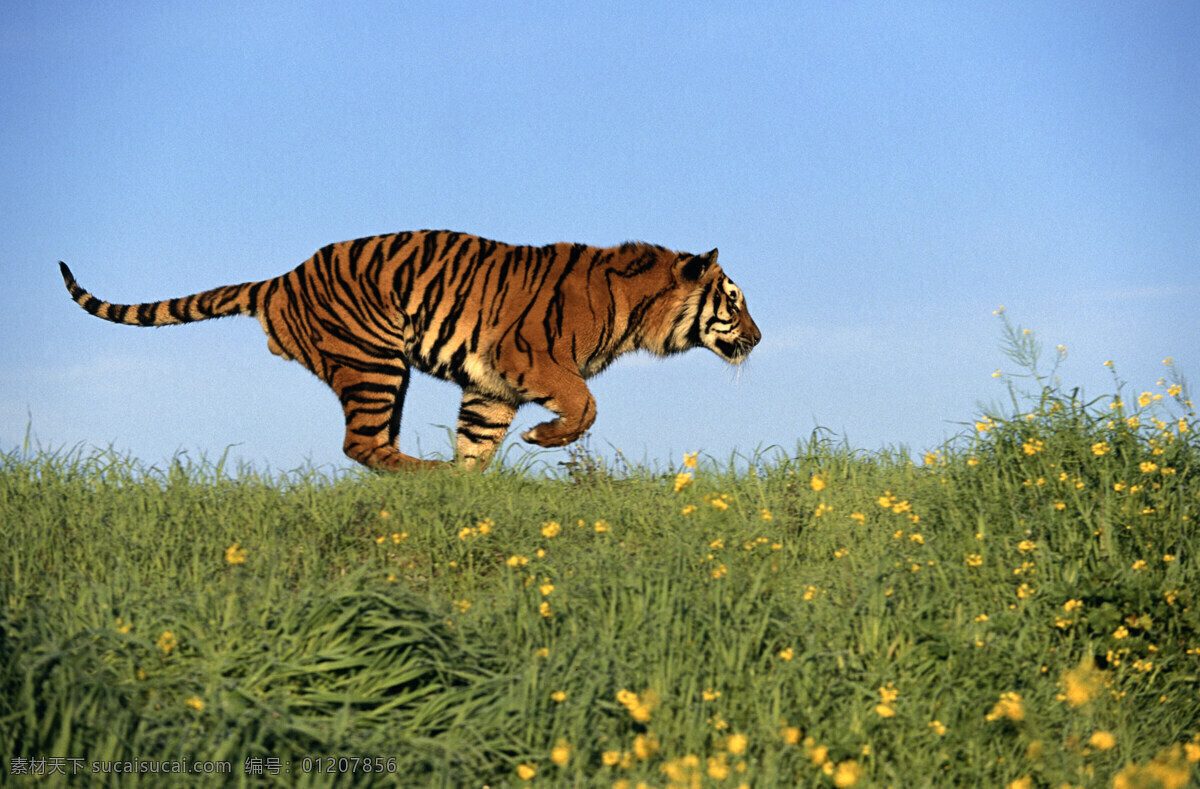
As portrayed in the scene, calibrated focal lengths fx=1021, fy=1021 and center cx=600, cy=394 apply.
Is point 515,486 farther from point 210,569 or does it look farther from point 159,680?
point 159,680

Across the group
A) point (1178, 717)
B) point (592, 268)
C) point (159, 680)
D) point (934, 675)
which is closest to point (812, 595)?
point (934, 675)

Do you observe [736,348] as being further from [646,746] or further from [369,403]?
[646,746]

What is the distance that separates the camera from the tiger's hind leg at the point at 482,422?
871 centimetres

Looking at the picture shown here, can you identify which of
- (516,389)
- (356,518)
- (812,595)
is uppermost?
(516,389)

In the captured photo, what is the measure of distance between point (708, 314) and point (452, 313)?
2.20 metres

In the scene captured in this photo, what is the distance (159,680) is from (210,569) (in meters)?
1.37

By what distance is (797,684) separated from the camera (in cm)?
351

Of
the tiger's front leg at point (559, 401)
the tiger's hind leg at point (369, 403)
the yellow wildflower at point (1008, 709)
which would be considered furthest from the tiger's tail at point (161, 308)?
the yellow wildflower at point (1008, 709)

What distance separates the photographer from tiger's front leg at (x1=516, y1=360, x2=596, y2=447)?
24.5 feet

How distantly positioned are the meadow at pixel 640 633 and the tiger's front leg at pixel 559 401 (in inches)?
63.2

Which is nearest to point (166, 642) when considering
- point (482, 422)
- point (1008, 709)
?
point (1008, 709)

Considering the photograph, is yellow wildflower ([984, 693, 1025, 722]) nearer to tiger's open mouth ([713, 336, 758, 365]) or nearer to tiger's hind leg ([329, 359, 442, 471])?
tiger's hind leg ([329, 359, 442, 471])

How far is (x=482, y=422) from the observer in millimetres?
8742

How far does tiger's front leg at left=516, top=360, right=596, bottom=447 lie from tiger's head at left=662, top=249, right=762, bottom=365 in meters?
1.29
